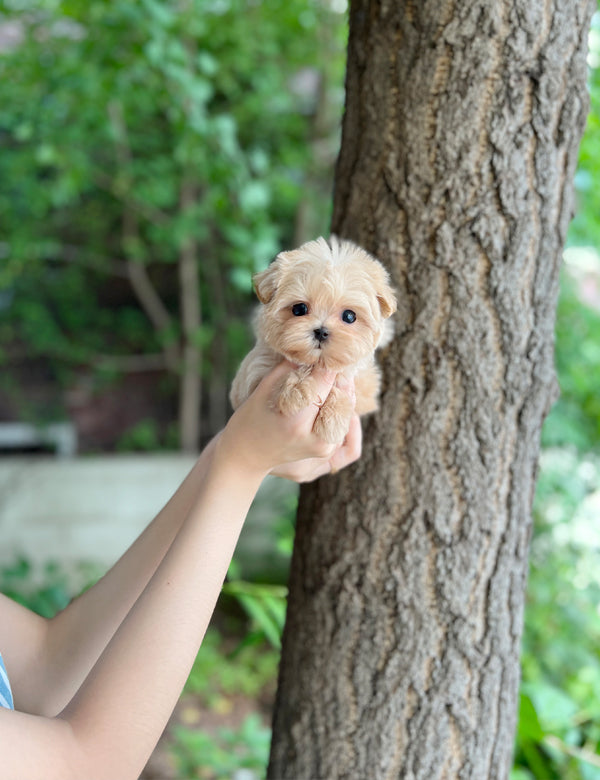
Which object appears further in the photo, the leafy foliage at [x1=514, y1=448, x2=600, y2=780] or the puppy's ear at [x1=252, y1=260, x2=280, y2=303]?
the leafy foliage at [x1=514, y1=448, x2=600, y2=780]

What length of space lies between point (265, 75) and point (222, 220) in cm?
117

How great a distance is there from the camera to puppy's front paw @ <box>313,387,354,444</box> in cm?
86

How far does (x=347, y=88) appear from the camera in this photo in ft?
4.23

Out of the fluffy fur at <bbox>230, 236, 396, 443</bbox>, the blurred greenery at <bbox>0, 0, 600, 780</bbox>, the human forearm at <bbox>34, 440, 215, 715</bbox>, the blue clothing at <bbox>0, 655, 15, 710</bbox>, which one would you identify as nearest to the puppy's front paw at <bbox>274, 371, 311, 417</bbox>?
the fluffy fur at <bbox>230, 236, 396, 443</bbox>

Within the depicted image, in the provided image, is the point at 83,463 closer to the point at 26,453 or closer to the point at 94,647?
the point at 26,453

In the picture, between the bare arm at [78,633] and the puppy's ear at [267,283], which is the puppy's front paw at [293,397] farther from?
the bare arm at [78,633]

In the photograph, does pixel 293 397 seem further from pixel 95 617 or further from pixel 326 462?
pixel 95 617

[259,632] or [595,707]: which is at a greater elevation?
[259,632]

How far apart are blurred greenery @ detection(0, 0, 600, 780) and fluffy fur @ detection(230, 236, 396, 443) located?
3.40 ft

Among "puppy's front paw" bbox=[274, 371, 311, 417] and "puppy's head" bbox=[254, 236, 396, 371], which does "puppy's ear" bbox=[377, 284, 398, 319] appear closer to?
"puppy's head" bbox=[254, 236, 396, 371]

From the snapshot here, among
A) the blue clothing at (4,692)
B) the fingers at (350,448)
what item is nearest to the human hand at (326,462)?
the fingers at (350,448)

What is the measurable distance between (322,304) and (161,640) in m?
0.44


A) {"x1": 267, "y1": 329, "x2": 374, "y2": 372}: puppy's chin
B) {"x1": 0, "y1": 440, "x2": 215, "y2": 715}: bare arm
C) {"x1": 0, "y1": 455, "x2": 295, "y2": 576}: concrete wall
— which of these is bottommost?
{"x1": 0, "y1": 455, "x2": 295, "y2": 576}: concrete wall

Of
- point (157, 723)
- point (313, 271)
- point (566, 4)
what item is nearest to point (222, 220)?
point (566, 4)
